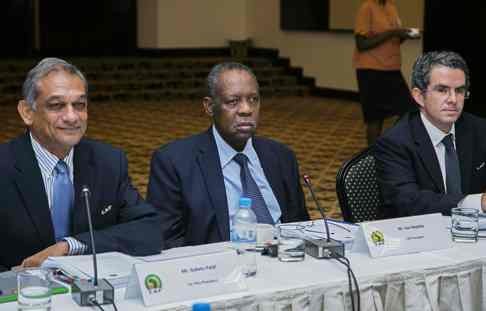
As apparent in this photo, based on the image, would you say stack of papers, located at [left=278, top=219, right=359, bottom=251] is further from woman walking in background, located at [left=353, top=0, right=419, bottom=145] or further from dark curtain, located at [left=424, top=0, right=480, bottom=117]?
dark curtain, located at [left=424, top=0, right=480, bottom=117]

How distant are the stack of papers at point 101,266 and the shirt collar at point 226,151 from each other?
0.97 m

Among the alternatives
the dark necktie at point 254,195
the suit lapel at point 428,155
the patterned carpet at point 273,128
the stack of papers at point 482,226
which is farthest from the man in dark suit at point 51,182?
the patterned carpet at point 273,128

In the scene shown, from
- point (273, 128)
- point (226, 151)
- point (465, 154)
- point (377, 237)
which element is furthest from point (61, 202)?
point (273, 128)

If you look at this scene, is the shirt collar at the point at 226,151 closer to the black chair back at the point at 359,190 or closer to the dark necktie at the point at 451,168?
the black chair back at the point at 359,190

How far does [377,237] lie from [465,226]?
0.44 meters

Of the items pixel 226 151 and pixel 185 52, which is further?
pixel 185 52

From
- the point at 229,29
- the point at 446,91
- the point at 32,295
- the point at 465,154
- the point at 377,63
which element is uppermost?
the point at 229,29

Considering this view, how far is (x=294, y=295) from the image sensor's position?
2.70 m

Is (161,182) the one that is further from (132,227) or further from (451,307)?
(451,307)

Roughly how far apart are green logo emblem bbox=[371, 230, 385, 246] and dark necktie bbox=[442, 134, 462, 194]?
114 centimetres

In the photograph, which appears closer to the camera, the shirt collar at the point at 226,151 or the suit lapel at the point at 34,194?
the suit lapel at the point at 34,194

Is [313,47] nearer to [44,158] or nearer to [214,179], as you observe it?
[214,179]

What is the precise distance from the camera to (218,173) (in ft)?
12.6

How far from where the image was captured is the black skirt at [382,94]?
902cm
